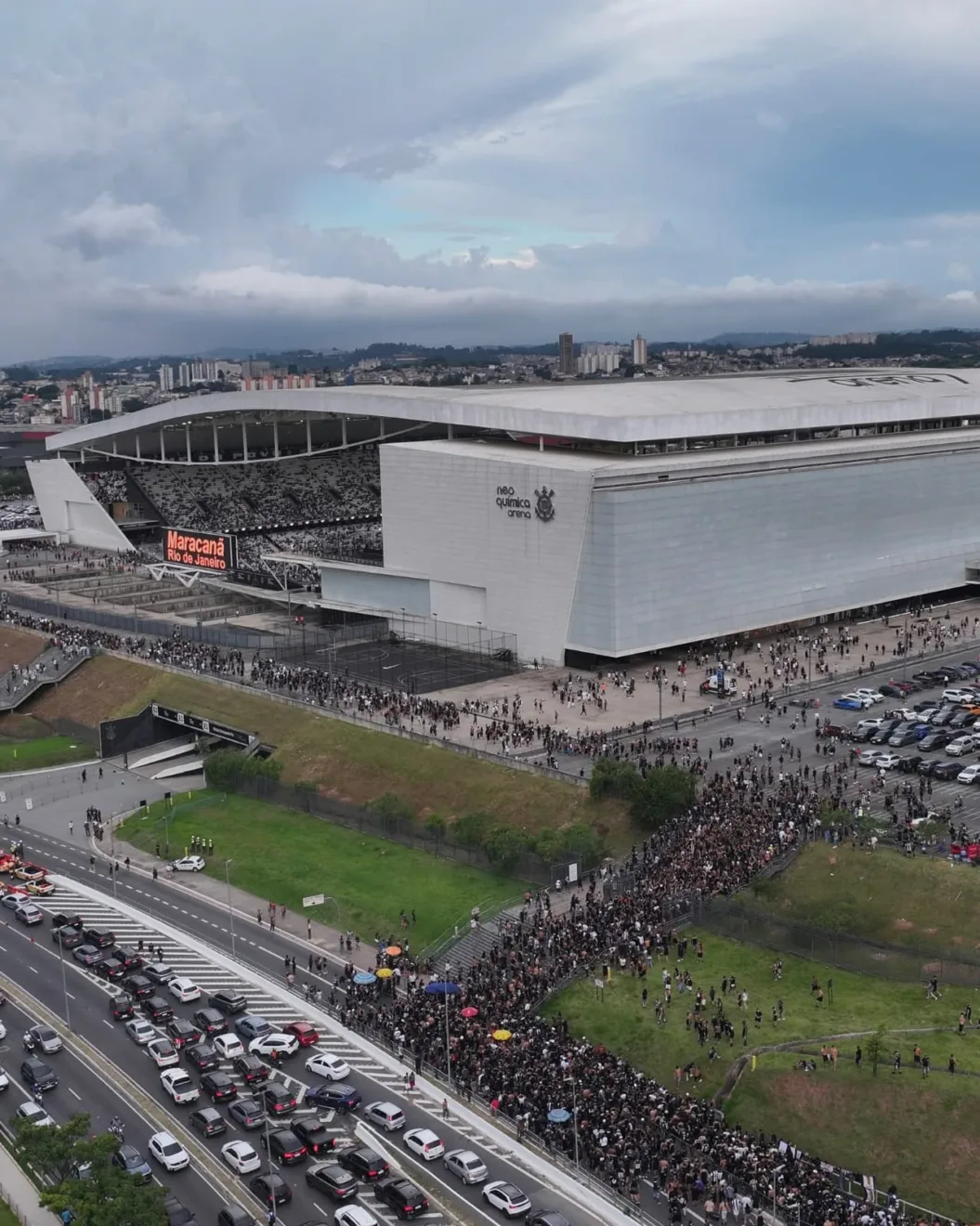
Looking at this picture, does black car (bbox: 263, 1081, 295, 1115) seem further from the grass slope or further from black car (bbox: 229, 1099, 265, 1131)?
the grass slope

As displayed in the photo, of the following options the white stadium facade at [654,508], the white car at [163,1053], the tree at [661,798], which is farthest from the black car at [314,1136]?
the white stadium facade at [654,508]

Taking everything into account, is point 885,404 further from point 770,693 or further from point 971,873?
point 971,873

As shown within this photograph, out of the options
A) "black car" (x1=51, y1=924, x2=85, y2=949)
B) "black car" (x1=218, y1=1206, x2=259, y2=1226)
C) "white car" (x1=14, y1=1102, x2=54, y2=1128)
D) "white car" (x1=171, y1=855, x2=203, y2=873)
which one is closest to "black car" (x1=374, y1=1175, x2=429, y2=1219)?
"black car" (x1=218, y1=1206, x2=259, y2=1226)

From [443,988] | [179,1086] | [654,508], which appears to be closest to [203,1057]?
[179,1086]

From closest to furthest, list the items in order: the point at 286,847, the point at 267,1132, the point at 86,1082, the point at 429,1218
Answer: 1. the point at 429,1218
2. the point at 267,1132
3. the point at 86,1082
4. the point at 286,847

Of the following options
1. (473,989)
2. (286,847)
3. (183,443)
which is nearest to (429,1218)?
(473,989)
